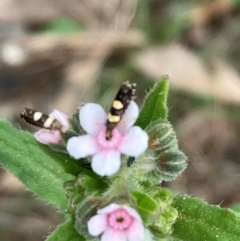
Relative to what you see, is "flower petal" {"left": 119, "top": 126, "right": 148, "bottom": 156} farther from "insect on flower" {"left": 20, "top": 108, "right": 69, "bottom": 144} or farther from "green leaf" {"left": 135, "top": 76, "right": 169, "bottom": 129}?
"green leaf" {"left": 135, "top": 76, "right": 169, "bottom": 129}

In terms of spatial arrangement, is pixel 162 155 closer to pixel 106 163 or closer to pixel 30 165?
pixel 106 163

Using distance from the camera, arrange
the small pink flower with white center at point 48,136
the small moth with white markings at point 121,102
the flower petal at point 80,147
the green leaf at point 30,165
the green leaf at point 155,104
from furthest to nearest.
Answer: the green leaf at point 30,165 → the green leaf at point 155,104 → the small pink flower with white center at point 48,136 → the flower petal at point 80,147 → the small moth with white markings at point 121,102

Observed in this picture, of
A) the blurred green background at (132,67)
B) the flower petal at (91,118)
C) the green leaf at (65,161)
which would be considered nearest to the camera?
the flower petal at (91,118)

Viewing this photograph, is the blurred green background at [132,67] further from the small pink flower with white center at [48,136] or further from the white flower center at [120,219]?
the white flower center at [120,219]

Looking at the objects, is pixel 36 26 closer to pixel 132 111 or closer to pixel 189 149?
pixel 189 149

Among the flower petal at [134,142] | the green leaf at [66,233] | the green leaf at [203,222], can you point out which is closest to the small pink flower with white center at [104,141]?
the flower petal at [134,142]

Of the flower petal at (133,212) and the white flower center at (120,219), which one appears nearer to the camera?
the flower petal at (133,212)
